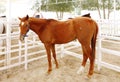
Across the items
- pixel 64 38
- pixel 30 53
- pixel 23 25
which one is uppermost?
pixel 23 25

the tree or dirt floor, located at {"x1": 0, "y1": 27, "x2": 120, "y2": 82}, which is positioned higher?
the tree

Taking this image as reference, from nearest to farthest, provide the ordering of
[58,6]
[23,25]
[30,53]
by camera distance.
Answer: [23,25] → [30,53] → [58,6]

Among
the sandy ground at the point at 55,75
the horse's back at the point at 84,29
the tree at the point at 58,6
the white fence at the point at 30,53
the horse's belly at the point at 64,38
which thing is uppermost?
the tree at the point at 58,6

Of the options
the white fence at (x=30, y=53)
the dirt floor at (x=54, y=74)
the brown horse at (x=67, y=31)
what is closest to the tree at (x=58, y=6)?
the white fence at (x=30, y=53)

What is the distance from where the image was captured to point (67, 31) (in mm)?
3059

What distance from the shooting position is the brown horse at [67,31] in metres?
2.92

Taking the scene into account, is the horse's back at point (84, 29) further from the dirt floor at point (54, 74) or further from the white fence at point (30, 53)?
the dirt floor at point (54, 74)

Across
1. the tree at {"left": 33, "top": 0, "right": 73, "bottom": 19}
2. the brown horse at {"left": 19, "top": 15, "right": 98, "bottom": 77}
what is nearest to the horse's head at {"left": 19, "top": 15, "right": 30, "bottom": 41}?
the brown horse at {"left": 19, "top": 15, "right": 98, "bottom": 77}

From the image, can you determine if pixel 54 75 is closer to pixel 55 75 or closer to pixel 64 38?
pixel 55 75

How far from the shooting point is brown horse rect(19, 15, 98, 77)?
2918mm

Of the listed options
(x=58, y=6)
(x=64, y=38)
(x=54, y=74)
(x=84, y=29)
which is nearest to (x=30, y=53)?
(x=54, y=74)

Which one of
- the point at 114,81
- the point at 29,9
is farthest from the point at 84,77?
the point at 29,9

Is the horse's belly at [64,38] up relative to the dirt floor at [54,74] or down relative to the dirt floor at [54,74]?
up

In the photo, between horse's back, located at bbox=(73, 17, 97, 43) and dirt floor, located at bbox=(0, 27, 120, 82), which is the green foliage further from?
horse's back, located at bbox=(73, 17, 97, 43)
